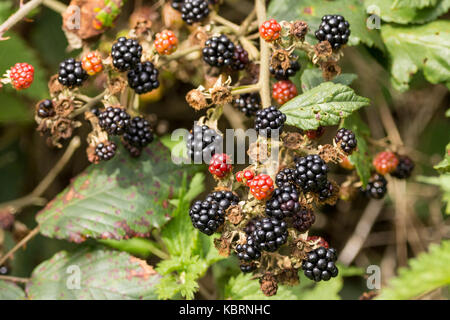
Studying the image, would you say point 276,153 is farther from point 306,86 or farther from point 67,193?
point 67,193

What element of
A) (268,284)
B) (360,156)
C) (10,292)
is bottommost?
(10,292)

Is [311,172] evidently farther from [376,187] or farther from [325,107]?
[376,187]

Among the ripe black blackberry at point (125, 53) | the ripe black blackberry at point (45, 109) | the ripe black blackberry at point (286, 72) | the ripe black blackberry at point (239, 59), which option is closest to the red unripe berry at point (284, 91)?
the ripe black blackberry at point (286, 72)

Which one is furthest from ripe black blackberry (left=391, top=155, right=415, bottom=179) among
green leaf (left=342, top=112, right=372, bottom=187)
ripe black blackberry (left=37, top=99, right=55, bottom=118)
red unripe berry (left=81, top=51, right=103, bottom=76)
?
ripe black blackberry (left=37, top=99, right=55, bottom=118)

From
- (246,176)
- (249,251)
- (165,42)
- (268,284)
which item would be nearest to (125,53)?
(165,42)

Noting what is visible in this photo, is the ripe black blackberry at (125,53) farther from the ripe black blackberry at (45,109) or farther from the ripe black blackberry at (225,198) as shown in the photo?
the ripe black blackberry at (225,198)
